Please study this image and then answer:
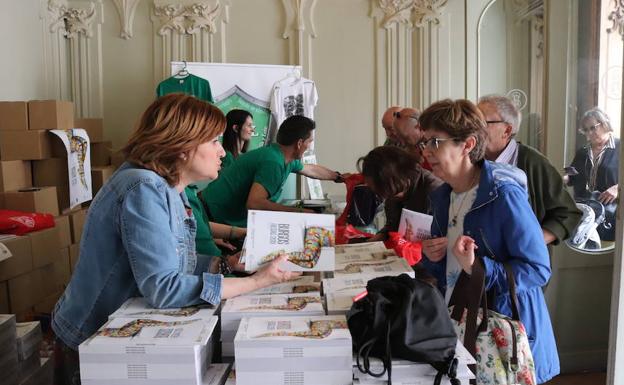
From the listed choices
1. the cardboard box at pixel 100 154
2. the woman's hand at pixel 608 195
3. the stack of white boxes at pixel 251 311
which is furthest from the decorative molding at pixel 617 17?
the cardboard box at pixel 100 154

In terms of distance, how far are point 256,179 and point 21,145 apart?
194 centimetres

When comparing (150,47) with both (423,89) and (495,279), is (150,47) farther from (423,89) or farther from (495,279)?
(495,279)

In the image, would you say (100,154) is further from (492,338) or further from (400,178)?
(492,338)

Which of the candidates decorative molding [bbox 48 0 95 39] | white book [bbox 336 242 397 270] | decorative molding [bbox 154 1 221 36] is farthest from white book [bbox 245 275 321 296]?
decorative molding [bbox 48 0 95 39]

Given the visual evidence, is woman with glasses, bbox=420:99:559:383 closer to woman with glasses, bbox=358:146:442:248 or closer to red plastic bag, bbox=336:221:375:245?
woman with glasses, bbox=358:146:442:248

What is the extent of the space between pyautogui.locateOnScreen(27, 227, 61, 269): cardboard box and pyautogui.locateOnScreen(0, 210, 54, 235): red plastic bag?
41mm

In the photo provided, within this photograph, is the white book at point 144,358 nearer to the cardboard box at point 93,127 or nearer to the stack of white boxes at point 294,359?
the stack of white boxes at point 294,359

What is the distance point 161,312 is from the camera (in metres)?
1.22

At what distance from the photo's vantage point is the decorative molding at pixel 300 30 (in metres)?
5.06

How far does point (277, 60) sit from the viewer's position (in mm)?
5145

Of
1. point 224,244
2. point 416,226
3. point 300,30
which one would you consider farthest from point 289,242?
point 300,30

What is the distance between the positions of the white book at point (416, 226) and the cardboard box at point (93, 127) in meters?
3.60

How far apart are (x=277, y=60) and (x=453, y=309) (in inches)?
159

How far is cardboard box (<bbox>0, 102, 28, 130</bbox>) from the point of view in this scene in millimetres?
3725
